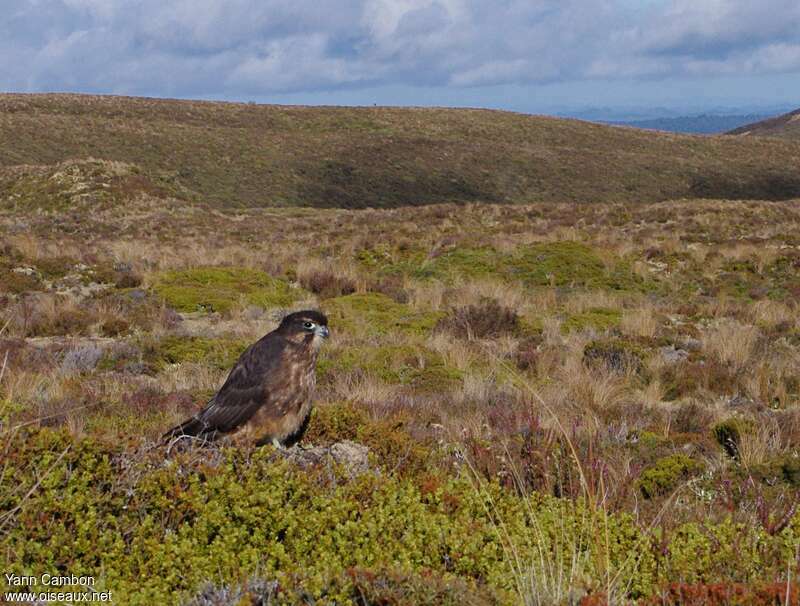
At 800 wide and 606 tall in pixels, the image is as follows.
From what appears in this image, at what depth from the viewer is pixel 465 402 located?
22.1 ft

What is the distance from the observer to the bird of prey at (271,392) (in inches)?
161

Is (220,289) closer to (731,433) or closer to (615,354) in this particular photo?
(615,354)

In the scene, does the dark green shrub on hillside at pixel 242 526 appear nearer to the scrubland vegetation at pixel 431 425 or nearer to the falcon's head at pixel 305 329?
the scrubland vegetation at pixel 431 425

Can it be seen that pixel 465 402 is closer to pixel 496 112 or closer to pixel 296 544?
pixel 296 544

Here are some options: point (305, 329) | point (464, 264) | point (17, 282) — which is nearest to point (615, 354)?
point (305, 329)

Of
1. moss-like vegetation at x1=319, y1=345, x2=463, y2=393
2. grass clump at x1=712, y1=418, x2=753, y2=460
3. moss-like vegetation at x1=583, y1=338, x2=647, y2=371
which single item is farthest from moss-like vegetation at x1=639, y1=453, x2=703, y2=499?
moss-like vegetation at x1=583, y1=338, x2=647, y2=371

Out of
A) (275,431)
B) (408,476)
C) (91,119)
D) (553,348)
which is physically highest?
(91,119)

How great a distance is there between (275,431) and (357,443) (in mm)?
679

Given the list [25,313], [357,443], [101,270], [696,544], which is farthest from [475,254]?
[696,544]

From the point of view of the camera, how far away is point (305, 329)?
425cm

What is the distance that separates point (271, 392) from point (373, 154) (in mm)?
66579

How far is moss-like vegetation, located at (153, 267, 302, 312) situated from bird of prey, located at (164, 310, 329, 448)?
25.3ft

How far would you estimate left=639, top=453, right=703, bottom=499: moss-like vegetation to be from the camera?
4660 mm

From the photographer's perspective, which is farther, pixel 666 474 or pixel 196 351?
pixel 196 351
